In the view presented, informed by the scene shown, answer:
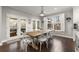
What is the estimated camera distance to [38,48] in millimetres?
2281

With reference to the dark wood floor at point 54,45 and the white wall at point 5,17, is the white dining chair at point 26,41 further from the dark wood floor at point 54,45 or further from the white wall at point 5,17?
the white wall at point 5,17

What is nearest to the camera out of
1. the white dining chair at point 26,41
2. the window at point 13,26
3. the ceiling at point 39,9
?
the ceiling at point 39,9

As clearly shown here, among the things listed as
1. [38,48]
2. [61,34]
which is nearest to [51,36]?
[61,34]

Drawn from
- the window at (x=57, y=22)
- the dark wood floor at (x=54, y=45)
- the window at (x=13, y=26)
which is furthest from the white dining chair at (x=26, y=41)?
the window at (x=57, y=22)

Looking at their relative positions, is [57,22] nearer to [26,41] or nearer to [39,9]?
[39,9]

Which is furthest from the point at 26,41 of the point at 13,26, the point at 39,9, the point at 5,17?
the point at 39,9

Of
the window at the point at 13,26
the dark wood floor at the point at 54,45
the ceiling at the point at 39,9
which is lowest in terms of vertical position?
the dark wood floor at the point at 54,45

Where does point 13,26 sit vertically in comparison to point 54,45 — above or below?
above

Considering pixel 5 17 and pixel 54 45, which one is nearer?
pixel 5 17

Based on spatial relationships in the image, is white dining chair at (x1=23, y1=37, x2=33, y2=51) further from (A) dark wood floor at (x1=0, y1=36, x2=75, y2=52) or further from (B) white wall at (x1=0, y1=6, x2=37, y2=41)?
(B) white wall at (x1=0, y1=6, x2=37, y2=41)

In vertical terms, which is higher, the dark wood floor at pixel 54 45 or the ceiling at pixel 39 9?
the ceiling at pixel 39 9

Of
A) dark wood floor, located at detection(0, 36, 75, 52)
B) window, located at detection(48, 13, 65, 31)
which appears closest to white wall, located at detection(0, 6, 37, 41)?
dark wood floor, located at detection(0, 36, 75, 52)

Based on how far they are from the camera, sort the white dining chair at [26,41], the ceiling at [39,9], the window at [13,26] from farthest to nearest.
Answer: the white dining chair at [26,41]
the window at [13,26]
the ceiling at [39,9]
